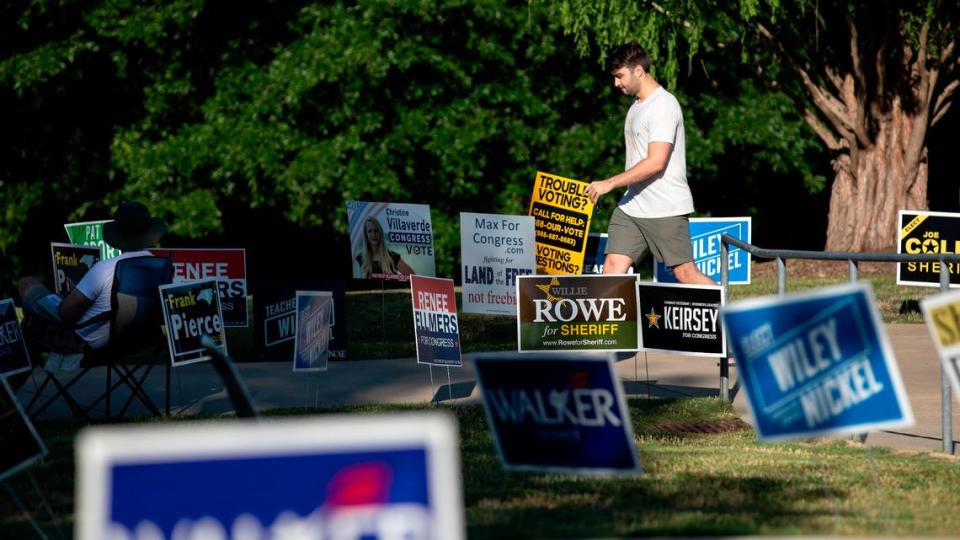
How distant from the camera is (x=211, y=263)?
1227 cm

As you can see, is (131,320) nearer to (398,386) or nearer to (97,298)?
(97,298)

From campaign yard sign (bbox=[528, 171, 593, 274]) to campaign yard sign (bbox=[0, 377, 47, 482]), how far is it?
7.73 metres

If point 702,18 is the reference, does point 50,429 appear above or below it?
below

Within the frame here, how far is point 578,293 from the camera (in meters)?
9.30

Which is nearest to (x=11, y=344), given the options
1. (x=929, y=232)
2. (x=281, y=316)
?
(x=281, y=316)

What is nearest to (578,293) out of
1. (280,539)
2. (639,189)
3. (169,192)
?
(639,189)

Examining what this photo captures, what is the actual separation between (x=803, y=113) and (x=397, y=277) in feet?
38.5

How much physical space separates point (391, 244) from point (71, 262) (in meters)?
3.34

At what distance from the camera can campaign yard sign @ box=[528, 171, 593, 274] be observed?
1312 cm

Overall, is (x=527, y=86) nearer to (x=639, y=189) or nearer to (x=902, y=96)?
(x=902, y=96)

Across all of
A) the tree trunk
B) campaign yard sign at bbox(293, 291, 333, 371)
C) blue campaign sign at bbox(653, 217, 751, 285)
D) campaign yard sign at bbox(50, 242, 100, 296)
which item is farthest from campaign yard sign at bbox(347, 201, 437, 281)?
the tree trunk

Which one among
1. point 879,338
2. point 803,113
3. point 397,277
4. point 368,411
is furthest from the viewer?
point 803,113

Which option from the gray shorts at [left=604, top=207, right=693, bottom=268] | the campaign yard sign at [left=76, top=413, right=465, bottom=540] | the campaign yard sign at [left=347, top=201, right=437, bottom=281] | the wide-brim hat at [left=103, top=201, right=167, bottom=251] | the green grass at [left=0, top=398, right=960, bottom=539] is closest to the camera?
the campaign yard sign at [left=76, top=413, right=465, bottom=540]

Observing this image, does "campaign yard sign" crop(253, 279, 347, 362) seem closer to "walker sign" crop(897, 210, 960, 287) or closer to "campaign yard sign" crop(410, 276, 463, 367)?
"campaign yard sign" crop(410, 276, 463, 367)
